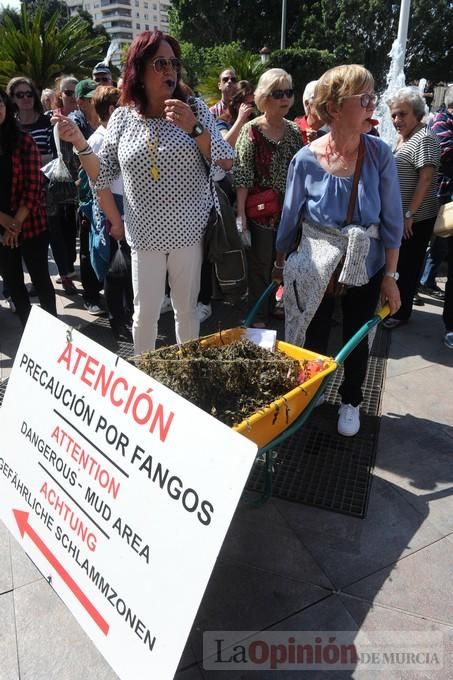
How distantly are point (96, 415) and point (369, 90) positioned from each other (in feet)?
6.06

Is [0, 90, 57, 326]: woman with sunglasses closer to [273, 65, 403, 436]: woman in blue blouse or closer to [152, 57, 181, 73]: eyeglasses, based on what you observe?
[152, 57, 181, 73]: eyeglasses

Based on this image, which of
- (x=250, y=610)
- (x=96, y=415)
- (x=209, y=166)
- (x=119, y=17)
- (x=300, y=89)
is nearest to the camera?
(x=96, y=415)

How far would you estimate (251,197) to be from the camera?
401 centimetres

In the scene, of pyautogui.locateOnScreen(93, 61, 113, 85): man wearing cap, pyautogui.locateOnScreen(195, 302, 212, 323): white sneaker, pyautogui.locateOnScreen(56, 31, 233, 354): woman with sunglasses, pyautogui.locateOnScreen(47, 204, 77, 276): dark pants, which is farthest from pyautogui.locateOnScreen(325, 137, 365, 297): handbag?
pyautogui.locateOnScreen(93, 61, 113, 85): man wearing cap

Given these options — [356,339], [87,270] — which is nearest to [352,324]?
[356,339]

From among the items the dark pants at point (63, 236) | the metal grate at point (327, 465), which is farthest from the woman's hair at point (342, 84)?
the dark pants at point (63, 236)

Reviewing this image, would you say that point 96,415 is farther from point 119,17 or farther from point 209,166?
point 119,17

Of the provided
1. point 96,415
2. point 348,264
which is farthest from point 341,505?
point 96,415

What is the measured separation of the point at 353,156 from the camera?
7.84 ft

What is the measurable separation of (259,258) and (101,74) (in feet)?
8.51

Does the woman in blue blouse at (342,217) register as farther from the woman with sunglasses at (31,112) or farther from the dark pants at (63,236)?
the woman with sunglasses at (31,112)

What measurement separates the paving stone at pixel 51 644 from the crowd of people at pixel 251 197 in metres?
1.61

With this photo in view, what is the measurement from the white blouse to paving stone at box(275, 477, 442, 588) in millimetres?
1605

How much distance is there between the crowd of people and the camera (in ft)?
7.87
